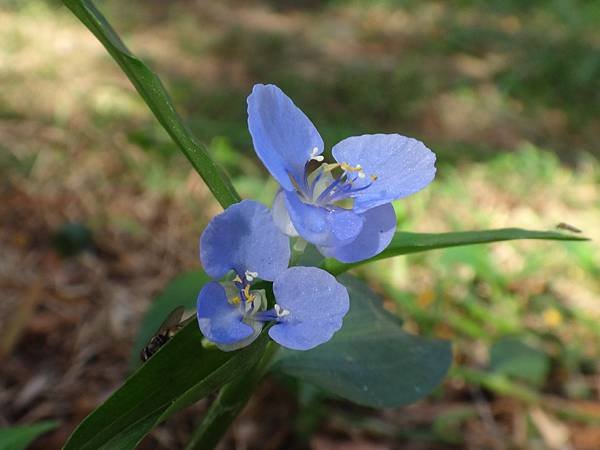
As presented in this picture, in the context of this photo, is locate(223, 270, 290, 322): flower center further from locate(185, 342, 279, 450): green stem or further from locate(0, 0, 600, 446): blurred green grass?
locate(0, 0, 600, 446): blurred green grass

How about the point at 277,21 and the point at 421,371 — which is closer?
the point at 421,371

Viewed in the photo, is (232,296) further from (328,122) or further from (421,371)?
(328,122)

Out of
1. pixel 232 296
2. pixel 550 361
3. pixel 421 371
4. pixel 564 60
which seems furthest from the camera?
pixel 564 60

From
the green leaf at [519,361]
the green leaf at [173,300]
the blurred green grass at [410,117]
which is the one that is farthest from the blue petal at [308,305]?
the green leaf at [519,361]

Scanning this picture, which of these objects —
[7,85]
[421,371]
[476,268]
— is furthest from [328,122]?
[421,371]

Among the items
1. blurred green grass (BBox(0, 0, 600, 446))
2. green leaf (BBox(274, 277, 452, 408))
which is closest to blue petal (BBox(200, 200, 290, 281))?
green leaf (BBox(274, 277, 452, 408))

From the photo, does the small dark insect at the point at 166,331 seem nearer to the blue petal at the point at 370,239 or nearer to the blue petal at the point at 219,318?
the blue petal at the point at 219,318

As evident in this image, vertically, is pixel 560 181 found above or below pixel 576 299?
below
